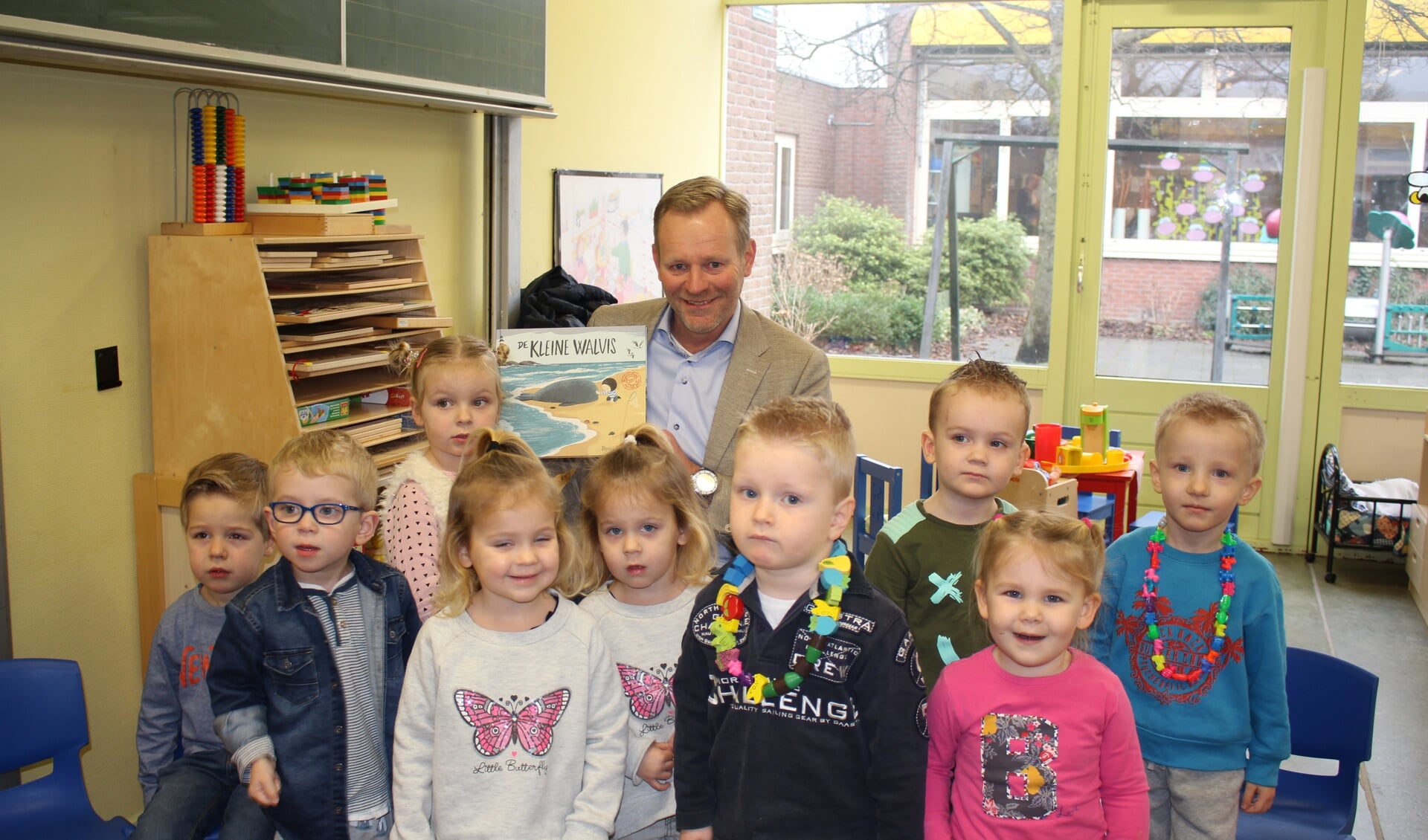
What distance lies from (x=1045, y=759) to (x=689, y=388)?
50.5 inches

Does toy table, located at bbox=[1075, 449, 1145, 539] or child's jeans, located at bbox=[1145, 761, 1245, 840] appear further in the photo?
toy table, located at bbox=[1075, 449, 1145, 539]

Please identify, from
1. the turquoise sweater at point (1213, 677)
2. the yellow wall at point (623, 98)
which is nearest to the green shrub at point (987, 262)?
the yellow wall at point (623, 98)

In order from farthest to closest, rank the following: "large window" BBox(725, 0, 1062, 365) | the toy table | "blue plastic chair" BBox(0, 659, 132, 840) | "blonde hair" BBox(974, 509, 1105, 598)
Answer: "large window" BBox(725, 0, 1062, 365)
the toy table
"blue plastic chair" BBox(0, 659, 132, 840)
"blonde hair" BBox(974, 509, 1105, 598)

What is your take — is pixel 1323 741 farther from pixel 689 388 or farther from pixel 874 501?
pixel 874 501

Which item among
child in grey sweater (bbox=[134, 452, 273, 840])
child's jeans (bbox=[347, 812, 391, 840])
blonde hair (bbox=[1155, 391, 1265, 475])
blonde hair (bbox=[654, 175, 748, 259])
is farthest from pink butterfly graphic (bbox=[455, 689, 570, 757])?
blonde hair (bbox=[1155, 391, 1265, 475])

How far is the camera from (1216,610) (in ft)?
7.74

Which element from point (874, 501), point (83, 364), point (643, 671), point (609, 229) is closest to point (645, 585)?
point (643, 671)

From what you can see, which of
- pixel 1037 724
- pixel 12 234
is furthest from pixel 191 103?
pixel 1037 724

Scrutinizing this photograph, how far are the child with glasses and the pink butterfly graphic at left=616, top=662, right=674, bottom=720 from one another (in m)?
0.46

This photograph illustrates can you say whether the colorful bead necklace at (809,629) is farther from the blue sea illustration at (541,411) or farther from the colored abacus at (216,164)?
the colored abacus at (216,164)

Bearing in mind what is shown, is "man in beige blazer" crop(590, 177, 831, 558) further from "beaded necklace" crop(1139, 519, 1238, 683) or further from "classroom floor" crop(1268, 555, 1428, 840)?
"classroom floor" crop(1268, 555, 1428, 840)

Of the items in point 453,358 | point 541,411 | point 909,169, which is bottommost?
point 541,411

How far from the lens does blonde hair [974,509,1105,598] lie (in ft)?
6.64

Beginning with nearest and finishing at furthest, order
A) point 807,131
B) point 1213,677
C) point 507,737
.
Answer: point 507,737
point 1213,677
point 807,131
